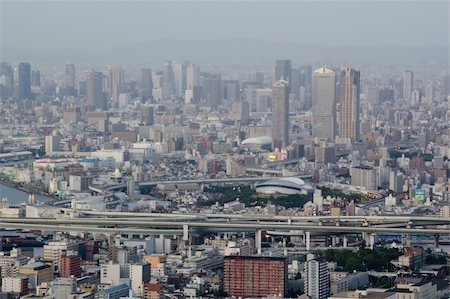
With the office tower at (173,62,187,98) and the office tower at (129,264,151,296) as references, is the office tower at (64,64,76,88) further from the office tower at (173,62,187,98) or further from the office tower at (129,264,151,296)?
the office tower at (129,264,151,296)

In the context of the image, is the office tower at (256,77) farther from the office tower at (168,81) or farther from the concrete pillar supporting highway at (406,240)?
the concrete pillar supporting highway at (406,240)

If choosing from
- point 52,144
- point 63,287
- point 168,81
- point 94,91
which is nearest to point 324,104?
point 52,144

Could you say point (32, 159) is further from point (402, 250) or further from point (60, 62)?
point (402, 250)

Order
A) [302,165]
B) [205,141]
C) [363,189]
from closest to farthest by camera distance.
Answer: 1. [363,189]
2. [302,165]
3. [205,141]

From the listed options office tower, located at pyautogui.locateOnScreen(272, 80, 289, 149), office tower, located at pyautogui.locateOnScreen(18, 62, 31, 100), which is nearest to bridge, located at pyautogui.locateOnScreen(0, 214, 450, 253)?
office tower, located at pyautogui.locateOnScreen(272, 80, 289, 149)

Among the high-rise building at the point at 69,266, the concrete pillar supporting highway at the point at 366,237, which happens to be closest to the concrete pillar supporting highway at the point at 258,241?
the concrete pillar supporting highway at the point at 366,237

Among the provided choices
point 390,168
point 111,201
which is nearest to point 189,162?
point 390,168
